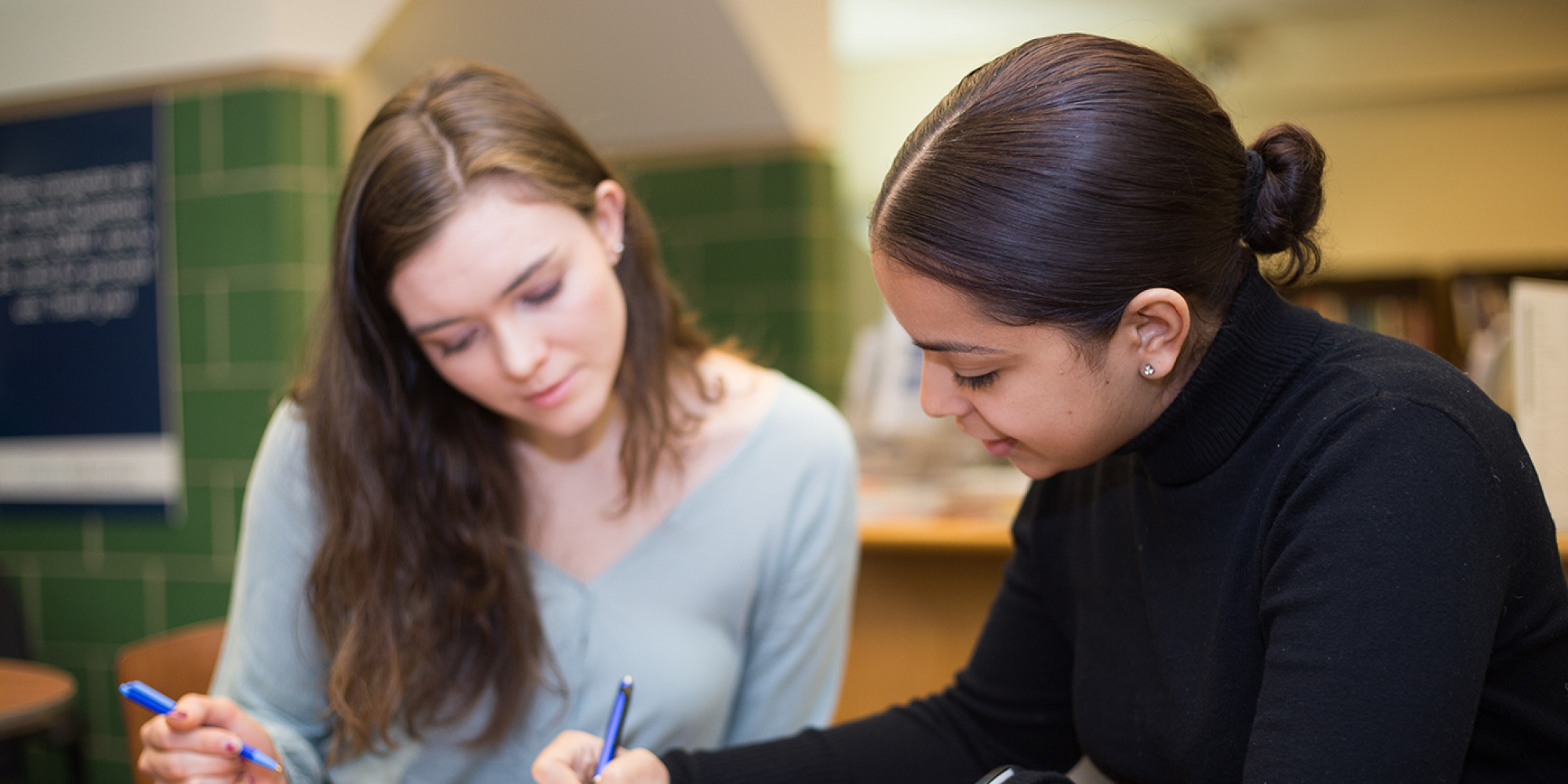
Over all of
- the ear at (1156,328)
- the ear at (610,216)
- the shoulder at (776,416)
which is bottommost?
the shoulder at (776,416)

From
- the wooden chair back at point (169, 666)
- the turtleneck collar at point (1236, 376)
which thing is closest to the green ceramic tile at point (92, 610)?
the wooden chair back at point (169, 666)

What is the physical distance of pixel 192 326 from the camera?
2842 millimetres

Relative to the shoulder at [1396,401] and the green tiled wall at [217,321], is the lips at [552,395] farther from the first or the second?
the green tiled wall at [217,321]

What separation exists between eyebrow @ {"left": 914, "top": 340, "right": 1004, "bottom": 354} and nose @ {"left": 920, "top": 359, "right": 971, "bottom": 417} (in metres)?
0.03

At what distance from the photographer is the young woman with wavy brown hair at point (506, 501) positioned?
117cm

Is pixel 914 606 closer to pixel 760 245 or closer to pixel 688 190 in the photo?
pixel 760 245

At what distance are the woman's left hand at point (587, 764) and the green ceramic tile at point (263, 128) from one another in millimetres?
2139

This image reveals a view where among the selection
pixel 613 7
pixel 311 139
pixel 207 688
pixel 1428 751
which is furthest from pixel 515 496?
pixel 613 7

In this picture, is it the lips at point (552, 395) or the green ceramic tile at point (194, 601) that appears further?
the green ceramic tile at point (194, 601)

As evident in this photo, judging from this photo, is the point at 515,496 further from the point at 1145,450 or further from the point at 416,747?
the point at 1145,450

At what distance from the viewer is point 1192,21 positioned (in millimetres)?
5422

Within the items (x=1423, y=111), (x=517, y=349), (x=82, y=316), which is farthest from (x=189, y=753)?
(x=1423, y=111)

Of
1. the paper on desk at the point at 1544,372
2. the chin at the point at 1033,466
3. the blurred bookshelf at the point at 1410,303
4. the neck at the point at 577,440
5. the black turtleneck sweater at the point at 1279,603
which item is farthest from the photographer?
the blurred bookshelf at the point at 1410,303

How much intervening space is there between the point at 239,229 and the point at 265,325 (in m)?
0.23
